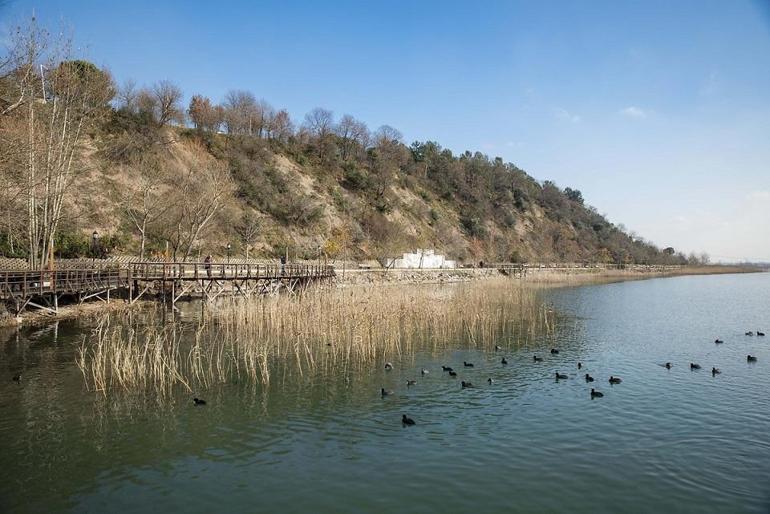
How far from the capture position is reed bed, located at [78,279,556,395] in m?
13.2

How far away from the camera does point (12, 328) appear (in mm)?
19844

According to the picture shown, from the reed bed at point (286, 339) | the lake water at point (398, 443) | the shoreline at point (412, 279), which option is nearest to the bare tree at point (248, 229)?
the shoreline at point (412, 279)

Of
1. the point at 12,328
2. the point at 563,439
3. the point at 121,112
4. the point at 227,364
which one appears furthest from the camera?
the point at 121,112

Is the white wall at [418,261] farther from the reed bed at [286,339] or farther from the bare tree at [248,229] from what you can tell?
the reed bed at [286,339]

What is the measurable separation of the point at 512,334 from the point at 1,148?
20.7 m

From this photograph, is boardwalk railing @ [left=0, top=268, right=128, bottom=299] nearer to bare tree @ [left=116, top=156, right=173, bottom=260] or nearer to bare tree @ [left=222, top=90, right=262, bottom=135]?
bare tree @ [left=116, top=156, right=173, bottom=260]

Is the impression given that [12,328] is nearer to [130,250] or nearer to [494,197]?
[130,250]

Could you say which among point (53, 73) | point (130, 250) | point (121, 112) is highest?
point (121, 112)

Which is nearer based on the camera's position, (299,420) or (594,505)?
(594,505)

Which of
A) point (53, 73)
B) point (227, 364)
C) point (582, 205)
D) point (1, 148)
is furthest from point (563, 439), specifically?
point (582, 205)

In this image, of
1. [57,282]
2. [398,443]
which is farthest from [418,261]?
[398,443]

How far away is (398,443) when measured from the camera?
31.7 ft

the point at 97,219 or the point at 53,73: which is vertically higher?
the point at 53,73

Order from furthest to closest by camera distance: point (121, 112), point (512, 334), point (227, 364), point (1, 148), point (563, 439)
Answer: point (121, 112), point (512, 334), point (1, 148), point (227, 364), point (563, 439)
